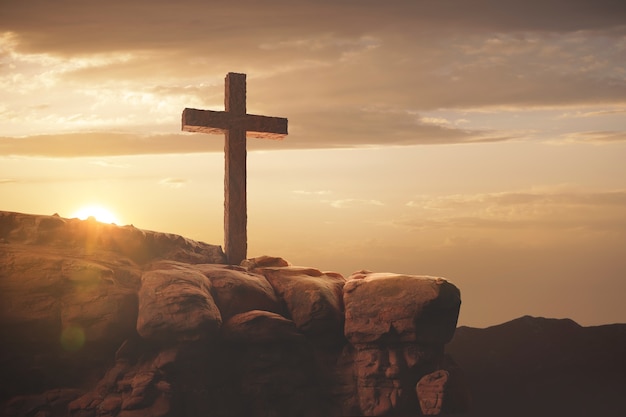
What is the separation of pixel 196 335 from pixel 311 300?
3402 millimetres

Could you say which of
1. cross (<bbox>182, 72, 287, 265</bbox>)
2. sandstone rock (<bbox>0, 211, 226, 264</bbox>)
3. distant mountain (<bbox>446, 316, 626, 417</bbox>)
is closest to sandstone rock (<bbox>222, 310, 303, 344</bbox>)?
sandstone rock (<bbox>0, 211, 226, 264</bbox>)

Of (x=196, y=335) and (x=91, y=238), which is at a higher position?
(x=91, y=238)

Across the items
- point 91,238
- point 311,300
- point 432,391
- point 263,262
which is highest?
point 91,238

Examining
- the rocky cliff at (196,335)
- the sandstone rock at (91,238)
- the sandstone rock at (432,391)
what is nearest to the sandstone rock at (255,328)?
the rocky cliff at (196,335)

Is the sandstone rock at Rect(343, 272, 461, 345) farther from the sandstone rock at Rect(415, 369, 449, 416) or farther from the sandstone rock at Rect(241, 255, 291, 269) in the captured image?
the sandstone rock at Rect(241, 255, 291, 269)

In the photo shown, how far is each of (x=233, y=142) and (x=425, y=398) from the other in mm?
9193

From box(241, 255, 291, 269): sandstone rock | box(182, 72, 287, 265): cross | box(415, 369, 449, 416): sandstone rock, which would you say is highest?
box(182, 72, 287, 265): cross

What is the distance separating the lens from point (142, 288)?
776 inches

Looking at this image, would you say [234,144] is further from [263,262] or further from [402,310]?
[402,310]

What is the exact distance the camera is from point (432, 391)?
19.9m

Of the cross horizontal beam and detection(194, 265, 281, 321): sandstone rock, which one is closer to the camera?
detection(194, 265, 281, 321): sandstone rock

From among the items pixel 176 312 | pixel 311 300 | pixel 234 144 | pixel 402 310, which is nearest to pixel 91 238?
pixel 176 312

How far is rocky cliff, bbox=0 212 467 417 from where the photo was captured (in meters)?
18.7

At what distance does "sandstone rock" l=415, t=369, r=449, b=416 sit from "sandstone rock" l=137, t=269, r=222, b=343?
210 inches
